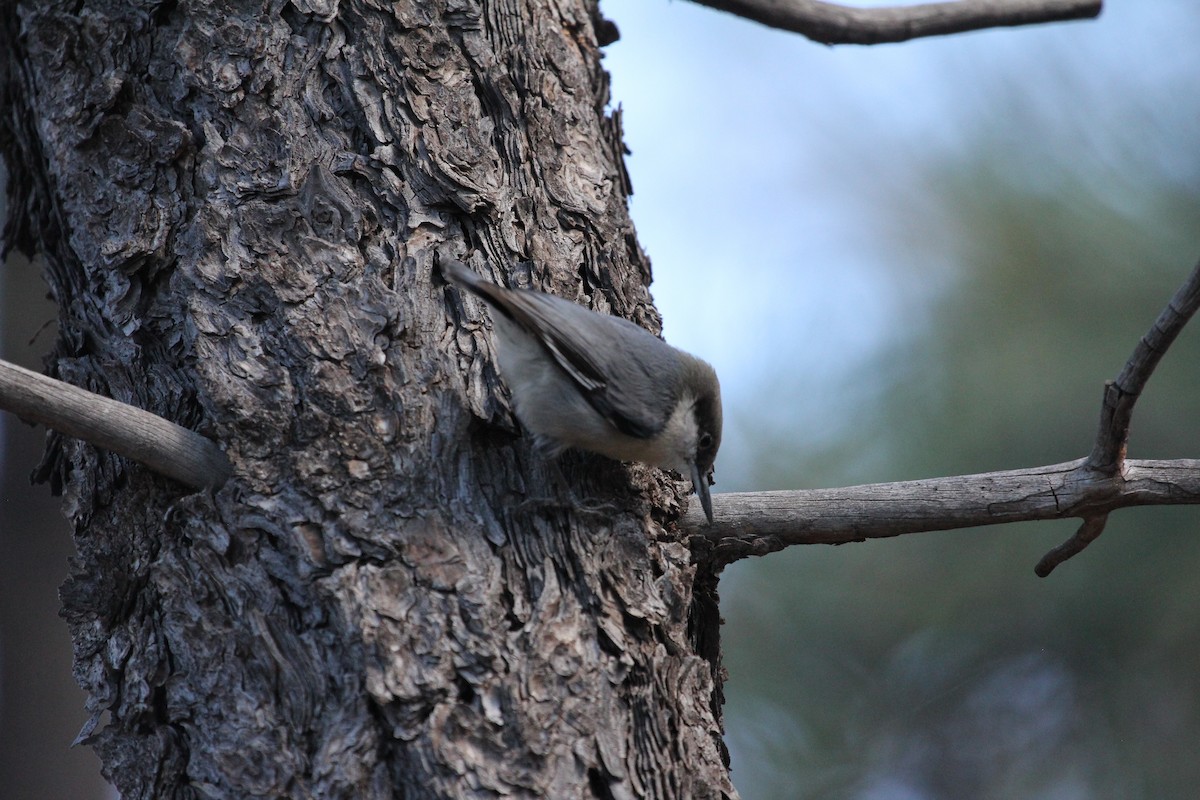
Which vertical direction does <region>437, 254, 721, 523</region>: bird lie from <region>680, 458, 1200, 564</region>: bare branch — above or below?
above

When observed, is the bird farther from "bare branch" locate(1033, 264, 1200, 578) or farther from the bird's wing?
"bare branch" locate(1033, 264, 1200, 578)

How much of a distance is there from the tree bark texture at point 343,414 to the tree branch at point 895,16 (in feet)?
3.41

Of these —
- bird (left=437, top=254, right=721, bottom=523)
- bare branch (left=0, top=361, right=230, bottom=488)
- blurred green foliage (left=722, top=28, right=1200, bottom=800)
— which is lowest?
blurred green foliage (left=722, top=28, right=1200, bottom=800)

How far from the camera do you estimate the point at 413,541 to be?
184 cm

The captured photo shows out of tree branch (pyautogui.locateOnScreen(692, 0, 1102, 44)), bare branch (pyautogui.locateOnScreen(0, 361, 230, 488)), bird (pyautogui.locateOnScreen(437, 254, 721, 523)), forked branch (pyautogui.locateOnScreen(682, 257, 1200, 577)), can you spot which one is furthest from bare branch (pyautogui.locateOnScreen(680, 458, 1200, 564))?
tree branch (pyautogui.locateOnScreen(692, 0, 1102, 44))

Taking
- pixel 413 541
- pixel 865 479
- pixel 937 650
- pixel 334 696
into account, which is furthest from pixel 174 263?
pixel 937 650

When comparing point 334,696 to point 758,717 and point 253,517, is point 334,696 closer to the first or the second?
point 253,517

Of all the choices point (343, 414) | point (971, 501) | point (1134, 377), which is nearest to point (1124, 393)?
point (1134, 377)

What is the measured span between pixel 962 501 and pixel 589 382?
0.86 meters

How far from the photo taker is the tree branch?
11.1 ft

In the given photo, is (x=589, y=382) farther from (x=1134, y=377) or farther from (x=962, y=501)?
(x=1134, y=377)

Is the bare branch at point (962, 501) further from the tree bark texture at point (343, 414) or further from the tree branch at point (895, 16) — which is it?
the tree branch at point (895, 16)

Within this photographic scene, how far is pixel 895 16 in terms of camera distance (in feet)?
11.1

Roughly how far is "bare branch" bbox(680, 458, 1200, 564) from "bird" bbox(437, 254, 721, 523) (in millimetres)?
161
